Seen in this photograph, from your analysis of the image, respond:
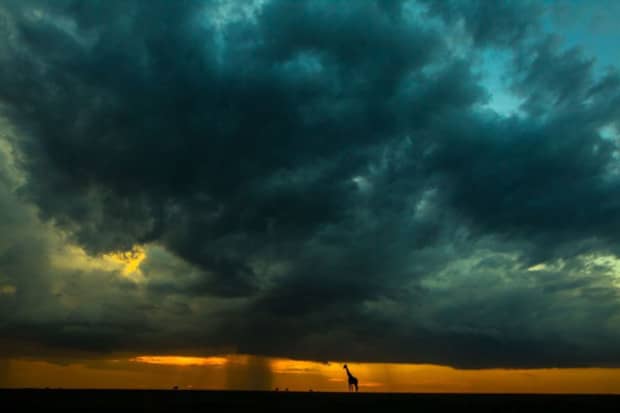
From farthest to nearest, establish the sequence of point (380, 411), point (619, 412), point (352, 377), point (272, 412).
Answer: point (352, 377), point (619, 412), point (380, 411), point (272, 412)

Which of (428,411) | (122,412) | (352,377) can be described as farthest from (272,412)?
(352,377)

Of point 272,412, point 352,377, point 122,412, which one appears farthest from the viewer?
point 352,377

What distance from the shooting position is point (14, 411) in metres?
48.2

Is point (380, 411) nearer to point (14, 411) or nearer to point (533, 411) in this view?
point (533, 411)

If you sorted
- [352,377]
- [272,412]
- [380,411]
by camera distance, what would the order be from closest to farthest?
[272,412] < [380,411] < [352,377]

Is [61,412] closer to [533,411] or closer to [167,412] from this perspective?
[167,412]

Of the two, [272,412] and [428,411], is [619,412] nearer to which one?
[428,411]

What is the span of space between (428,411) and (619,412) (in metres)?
22.0

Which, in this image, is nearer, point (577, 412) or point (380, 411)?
point (380, 411)

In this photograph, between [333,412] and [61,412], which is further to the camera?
[333,412]

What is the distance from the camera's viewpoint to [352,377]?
12262cm

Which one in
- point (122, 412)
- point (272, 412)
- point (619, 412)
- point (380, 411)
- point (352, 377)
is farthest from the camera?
point (352, 377)

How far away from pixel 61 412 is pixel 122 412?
5.81 meters

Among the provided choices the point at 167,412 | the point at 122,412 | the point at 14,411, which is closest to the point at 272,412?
the point at 167,412
